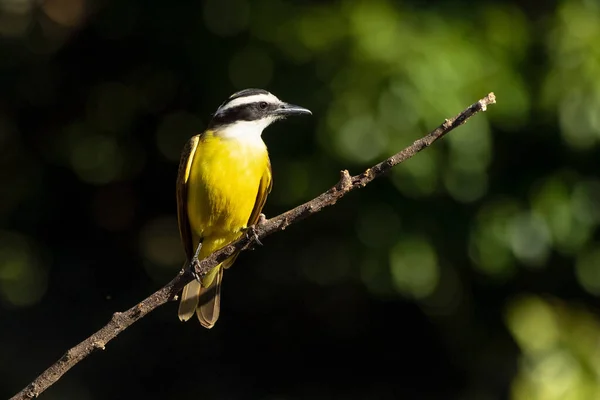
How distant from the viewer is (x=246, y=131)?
15.3 feet

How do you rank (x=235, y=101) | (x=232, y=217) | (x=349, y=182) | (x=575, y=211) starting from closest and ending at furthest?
(x=349, y=182) < (x=232, y=217) < (x=235, y=101) < (x=575, y=211)

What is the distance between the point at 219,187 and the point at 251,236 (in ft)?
3.84

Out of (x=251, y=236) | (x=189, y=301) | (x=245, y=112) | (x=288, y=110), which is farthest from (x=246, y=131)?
(x=251, y=236)

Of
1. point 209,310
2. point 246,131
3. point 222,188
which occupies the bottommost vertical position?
point 209,310

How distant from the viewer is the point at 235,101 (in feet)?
15.6

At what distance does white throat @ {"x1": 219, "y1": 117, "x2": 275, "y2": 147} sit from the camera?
4.57m

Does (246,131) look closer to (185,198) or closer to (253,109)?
(253,109)

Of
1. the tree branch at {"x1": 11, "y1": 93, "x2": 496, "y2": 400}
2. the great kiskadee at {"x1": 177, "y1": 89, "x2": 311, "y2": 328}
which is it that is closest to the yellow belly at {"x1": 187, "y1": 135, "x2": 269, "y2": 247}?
the great kiskadee at {"x1": 177, "y1": 89, "x2": 311, "y2": 328}

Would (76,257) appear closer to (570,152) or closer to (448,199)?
(448,199)

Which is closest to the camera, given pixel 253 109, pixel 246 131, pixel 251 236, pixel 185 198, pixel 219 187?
pixel 251 236

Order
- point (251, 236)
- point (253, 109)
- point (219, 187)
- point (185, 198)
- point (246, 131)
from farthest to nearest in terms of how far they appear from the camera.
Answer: point (253, 109)
point (246, 131)
point (185, 198)
point (219, 187)
point (251, 236)

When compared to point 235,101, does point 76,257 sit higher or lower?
higher

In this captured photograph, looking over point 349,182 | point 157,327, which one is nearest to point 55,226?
point 157,327

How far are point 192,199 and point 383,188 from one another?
4.16 feet
